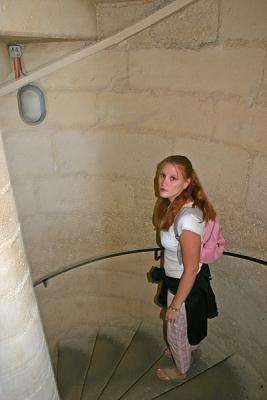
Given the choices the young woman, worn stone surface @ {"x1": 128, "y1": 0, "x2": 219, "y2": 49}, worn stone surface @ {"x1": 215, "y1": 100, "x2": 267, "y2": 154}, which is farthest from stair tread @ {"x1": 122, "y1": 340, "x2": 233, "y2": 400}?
worn stone surface @ {"x1": 128, "y1": 0, "x2": 219, "y2": 49}

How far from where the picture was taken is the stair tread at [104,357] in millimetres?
2479

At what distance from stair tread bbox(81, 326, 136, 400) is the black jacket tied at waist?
0.81m

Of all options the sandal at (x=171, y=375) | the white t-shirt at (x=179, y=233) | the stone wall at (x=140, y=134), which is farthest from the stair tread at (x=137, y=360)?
the white t-shirt at (x=179, y=233)

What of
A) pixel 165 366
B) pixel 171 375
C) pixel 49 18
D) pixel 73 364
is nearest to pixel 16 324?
pixel 49 18

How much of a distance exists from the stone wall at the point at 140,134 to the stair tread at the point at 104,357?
2.51 feet

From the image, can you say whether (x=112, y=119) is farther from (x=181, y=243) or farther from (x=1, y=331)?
(x=1, y=331)

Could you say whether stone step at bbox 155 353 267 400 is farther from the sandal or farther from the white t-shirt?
the white t-shirt

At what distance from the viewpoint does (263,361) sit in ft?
7.68

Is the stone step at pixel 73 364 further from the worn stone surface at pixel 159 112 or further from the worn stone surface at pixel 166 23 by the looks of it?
the worn stone surface at pixel 166 23

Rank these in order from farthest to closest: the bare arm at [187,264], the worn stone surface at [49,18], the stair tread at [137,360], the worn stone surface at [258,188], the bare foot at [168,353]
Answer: the bare foot at [168,353], the stair tread at [137,360], the worn stone surface at [258,188], the bare arm at [187,264], the worn stone surface at [49,18]

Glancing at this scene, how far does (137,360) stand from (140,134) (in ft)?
5.41

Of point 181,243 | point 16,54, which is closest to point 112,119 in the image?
point 16,54

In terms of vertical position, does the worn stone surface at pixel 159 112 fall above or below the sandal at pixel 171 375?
above

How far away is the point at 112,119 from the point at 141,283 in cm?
129
